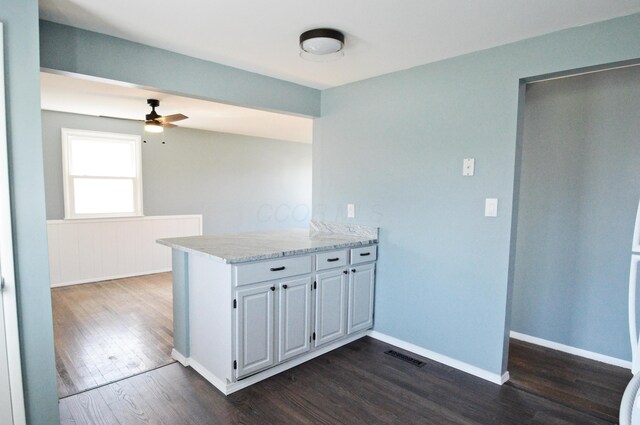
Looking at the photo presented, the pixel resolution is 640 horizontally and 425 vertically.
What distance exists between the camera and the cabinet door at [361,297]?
119 inches

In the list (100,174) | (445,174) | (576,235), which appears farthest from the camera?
(100,174)

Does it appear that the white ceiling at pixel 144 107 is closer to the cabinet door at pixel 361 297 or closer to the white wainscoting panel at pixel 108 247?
the white wainscoting panel at pixel 108 247

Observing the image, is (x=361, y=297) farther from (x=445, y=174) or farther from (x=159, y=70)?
(x=159, y=70)

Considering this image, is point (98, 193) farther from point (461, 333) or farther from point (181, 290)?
point (461, 333)

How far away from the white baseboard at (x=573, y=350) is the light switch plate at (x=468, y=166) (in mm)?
1665

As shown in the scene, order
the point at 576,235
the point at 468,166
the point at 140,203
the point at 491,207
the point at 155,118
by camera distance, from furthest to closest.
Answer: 1. the point at 140,203
2. the point at 155,118
3. the point at 576,235
4. the point at 468,166
5. the point at 491,207

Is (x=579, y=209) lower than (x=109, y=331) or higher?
higher

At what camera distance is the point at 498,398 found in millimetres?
2307

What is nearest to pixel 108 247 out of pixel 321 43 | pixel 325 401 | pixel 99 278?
pixel 99 278

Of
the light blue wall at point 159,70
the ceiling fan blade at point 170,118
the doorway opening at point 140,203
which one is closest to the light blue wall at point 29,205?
the light blue wall at point 159,70

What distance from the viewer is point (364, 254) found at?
306 cm

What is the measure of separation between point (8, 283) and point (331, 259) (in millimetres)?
1883

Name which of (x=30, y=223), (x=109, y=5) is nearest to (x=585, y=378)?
(x=30, y=223)

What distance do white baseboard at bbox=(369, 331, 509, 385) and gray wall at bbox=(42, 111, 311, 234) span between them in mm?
3908
